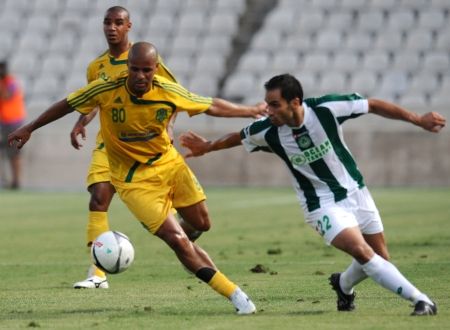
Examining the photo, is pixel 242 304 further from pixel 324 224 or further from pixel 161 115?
pixel 161 115

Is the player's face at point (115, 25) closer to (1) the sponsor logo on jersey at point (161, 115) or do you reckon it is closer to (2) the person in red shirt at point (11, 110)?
(1) the sponsor logo on jersey at point (161, 115)

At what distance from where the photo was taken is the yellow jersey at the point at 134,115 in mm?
8117

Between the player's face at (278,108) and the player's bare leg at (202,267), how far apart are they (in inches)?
40.9

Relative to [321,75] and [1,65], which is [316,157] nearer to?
[1,65]

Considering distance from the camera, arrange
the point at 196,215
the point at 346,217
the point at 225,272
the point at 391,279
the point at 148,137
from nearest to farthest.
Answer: the point at 391,279 < the point at 346,217 < the point at 148,137 < the point at 196,215 < the point at 225,272

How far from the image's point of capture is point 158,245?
44.2ft

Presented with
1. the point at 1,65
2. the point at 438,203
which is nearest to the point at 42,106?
the point at 1,65

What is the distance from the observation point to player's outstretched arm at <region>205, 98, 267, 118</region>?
8195mm

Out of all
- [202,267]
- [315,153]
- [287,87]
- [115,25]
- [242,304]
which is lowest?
[242,304]

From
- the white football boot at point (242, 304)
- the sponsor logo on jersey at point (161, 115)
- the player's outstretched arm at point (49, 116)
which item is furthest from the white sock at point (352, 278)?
the player's outstretched arm at point (49, 116)

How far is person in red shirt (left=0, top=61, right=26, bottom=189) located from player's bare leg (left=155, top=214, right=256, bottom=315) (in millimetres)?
16288

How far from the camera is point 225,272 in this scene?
34.6ft

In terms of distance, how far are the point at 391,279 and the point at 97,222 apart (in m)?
3.29

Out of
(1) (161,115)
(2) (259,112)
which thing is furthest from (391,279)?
(1) (161,115)
